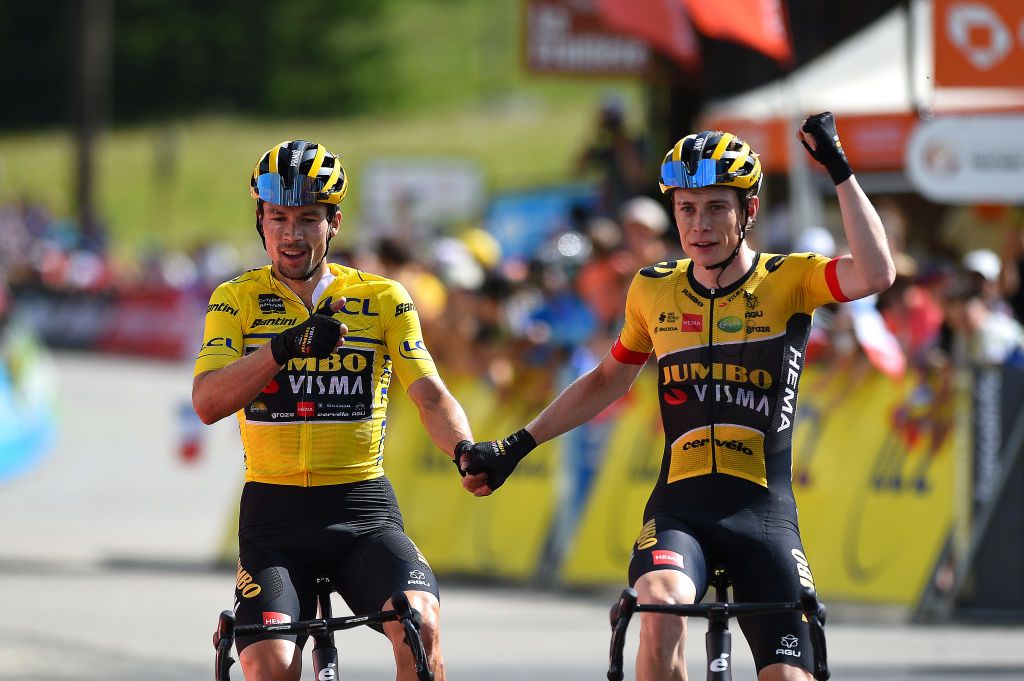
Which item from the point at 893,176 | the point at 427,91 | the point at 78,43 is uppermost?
the point at 427,91

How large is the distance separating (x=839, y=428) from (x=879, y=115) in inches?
208

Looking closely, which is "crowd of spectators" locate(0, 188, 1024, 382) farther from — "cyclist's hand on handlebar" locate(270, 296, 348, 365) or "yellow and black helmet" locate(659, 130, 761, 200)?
"cyclist's hand on handlebar" locate(270, 296, 348, 365)

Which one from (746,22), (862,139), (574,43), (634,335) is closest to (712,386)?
(634,335)

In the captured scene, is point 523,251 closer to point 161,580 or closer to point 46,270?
point 161,580

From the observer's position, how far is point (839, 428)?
11.7 metres

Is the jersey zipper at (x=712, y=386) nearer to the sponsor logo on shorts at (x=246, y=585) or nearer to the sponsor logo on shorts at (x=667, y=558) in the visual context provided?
the sponsor logo on shorts at (x=667, y=558)

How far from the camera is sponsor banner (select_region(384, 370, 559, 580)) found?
1310 centimetres

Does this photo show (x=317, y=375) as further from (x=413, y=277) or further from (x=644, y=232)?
(x=413, y=277)

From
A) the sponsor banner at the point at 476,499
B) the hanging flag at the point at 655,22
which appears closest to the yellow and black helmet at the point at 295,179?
the sponsor banner at the point at 476,499

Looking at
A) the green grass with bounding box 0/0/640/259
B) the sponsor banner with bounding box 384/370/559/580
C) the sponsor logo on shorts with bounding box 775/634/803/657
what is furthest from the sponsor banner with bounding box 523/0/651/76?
the green grass with bounding box 0/0/640/259

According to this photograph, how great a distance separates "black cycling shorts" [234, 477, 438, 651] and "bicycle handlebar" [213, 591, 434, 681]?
20cm

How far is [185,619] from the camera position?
11531 millimetres

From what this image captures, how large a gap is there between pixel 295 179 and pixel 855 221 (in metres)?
1.79

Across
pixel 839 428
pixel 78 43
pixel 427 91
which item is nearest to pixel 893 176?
pixel 839 428
